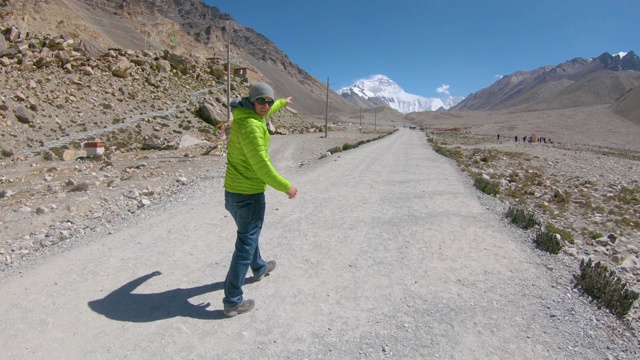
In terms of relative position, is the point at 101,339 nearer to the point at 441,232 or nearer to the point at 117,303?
the point at 117,303

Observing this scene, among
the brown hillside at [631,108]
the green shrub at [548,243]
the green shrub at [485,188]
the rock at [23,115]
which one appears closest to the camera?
the green shrub at [548,243]

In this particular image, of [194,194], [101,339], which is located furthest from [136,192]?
[101,339]

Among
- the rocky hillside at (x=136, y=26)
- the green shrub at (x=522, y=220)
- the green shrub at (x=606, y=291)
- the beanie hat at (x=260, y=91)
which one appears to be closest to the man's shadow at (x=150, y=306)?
the beanie hat at (x=260, y=91)

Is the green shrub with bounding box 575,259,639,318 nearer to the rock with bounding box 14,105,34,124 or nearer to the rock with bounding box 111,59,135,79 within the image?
the rock with bounding box 14,105,34,124

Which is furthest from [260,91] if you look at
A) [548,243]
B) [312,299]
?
[548,243]

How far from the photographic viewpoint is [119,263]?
5188 millimetres

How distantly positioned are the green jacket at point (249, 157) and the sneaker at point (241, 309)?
3.86 feet

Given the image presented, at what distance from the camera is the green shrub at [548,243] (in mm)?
6266

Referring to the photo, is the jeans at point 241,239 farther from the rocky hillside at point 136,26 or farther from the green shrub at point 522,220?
the rocky hillside at point 136,26

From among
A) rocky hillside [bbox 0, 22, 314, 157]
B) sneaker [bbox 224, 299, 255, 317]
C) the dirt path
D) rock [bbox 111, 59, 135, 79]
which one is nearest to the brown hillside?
rocky hillside [bbox 0, 22, 314, 157]

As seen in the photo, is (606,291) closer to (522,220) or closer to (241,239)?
(522,220)

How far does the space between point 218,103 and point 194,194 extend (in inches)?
1248

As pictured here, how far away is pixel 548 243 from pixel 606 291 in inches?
75.4

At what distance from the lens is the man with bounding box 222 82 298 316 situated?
3635 millimetres
